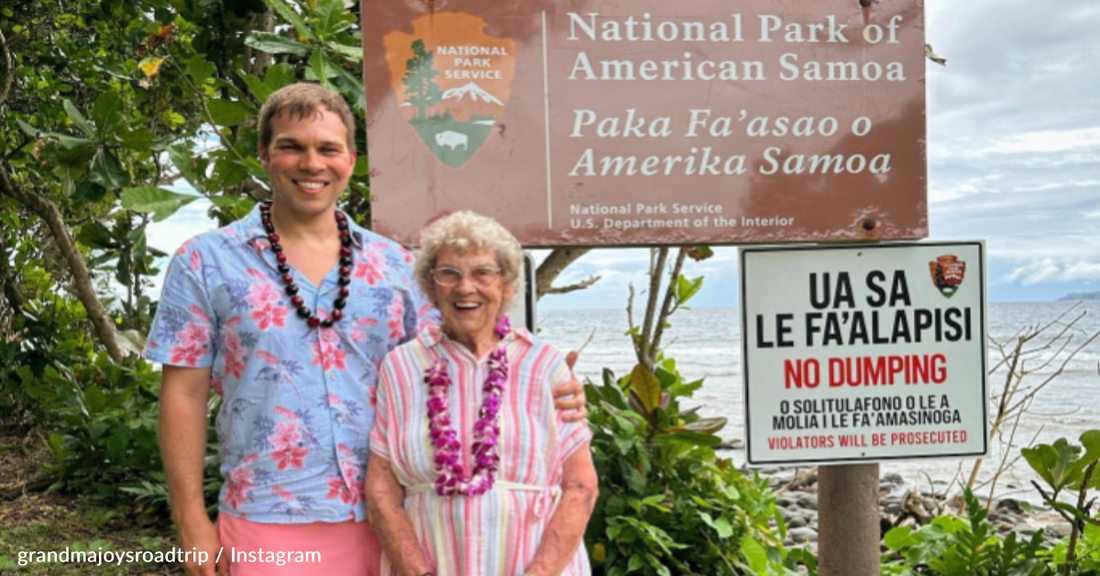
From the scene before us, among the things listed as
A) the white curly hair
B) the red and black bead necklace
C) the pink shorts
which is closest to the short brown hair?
the red and black bead necklace

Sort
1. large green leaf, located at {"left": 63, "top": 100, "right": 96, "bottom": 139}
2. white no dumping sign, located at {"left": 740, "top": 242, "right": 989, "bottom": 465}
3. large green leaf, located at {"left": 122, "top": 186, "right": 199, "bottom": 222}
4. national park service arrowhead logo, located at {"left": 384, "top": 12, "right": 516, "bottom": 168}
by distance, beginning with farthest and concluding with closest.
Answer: large green leaf, located at {"left": 63, "top": 100, "right": 96, "bottom": 139}, large green leaf, located at {"left": 122, "top": 186, "right": 199, "bottom": 222}, white no dumping sign, located at {"left": 740, "top": 242, "right": 989, "bottom": 465}, national park service arrowhead logo, located at {"left": 384, "top": 12, "right": 516, "bottom": 168}

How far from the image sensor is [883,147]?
2.98 m

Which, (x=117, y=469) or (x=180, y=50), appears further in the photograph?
(x=117, y=469)

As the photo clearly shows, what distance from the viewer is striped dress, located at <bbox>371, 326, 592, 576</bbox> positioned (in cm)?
204

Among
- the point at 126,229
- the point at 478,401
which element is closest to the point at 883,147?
the point at 478,401

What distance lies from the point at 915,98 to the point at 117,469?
160 inches

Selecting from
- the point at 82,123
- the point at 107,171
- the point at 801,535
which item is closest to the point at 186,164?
the point at 107,171

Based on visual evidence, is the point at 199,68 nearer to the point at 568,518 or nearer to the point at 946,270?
the point at 568,518

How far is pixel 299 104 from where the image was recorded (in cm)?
211

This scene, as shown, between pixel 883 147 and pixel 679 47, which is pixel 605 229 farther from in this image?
pixel 883 147

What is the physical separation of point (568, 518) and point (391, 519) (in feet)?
1.21

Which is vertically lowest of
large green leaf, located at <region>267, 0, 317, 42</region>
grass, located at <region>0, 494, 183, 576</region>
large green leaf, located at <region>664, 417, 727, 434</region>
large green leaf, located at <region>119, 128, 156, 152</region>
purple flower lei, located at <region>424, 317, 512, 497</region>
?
grass, located at <region>0, 494, 183, 576</region>

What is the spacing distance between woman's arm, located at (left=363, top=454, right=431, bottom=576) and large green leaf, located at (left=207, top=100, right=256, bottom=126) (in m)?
1.79

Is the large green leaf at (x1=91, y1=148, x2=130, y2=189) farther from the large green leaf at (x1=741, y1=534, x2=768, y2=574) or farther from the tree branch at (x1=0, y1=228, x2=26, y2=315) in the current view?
the tree branch at (x1=0, y1=228, x2=26, y2=315)
